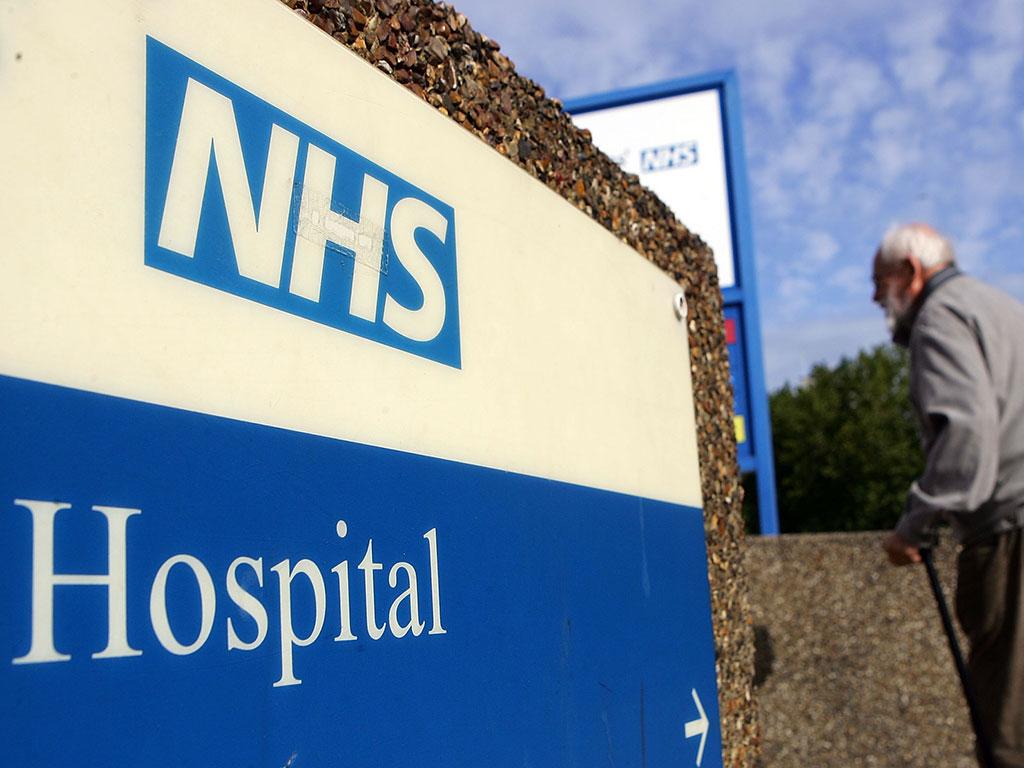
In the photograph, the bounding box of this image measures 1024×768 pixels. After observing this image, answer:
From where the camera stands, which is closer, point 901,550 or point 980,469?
point 980,469

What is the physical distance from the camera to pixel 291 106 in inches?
64.4

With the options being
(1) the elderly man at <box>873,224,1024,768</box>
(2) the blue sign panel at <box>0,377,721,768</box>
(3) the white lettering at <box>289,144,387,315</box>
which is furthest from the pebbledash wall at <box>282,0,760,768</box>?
(2) the blue sign panel at <box>0,377,721,768</box>

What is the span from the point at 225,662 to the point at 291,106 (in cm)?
89

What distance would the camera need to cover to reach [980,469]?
292cm

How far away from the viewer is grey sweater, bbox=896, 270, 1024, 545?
2.93 metres

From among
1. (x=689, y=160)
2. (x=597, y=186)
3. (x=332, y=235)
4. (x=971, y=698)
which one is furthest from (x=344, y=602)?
(x=689, y=160)

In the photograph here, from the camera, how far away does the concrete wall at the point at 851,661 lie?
448cm

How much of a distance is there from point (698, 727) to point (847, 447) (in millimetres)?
24451

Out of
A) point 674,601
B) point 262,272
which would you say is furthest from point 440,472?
point 674,601

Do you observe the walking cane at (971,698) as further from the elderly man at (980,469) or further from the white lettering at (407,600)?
the white lettering at (407,600)

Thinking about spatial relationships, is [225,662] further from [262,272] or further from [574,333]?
[574,333]

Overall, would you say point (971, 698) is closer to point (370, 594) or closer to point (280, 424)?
point (370, 594)

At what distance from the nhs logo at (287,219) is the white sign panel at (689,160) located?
3.70m

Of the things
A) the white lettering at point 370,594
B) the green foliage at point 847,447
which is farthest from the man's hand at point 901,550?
the green foliage at point 847,447
